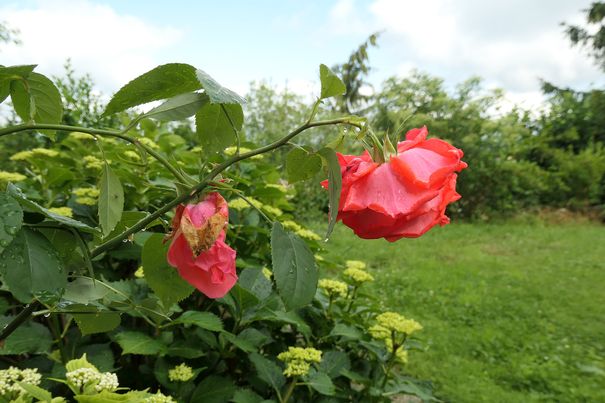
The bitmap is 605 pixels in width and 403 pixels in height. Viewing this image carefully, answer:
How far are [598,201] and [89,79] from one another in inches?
408

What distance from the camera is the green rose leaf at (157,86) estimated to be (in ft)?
1.51

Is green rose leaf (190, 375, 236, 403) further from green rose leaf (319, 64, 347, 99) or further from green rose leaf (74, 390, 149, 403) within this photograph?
green rose leaf (319, 64, 347, 99)

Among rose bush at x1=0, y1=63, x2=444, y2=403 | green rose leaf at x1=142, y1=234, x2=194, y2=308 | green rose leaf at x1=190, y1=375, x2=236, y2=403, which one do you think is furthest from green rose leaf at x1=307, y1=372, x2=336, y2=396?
green rose leaf at x1=142, y1=234, x2=194, y2=308

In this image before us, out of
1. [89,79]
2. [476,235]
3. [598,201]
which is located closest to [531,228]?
[476,235]

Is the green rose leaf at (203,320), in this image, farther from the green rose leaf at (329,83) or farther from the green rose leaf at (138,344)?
the green rose leaf at (329,83)

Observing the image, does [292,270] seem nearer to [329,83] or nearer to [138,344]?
[329,83]

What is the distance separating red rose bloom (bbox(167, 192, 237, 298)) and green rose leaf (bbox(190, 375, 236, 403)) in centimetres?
100

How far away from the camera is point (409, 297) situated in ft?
14.8

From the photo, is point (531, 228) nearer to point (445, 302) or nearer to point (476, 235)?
point (476, 235)

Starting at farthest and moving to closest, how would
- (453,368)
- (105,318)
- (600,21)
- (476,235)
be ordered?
(600,21), (476,235), (453,368), (105,318)

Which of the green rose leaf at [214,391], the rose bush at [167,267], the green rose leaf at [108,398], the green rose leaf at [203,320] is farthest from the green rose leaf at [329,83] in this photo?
the green rose leaf at [214,391]

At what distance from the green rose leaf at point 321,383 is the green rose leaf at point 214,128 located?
108 centimetres

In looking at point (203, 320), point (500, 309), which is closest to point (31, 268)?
point (203, 320)

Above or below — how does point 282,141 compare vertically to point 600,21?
below
